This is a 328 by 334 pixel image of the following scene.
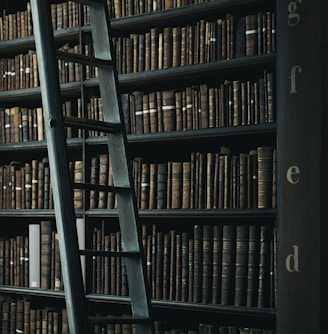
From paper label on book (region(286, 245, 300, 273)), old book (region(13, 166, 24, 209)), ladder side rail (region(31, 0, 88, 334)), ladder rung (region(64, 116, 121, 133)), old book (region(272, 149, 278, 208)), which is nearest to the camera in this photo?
ladder side rail (region(31, 0, 88, 334))

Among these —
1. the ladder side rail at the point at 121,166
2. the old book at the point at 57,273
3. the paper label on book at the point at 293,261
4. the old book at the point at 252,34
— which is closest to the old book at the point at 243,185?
the paper label on book at the point at 293,261

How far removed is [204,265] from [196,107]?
0.66 meters

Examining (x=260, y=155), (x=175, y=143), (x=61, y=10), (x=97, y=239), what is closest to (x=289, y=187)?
(x=260, y=155)

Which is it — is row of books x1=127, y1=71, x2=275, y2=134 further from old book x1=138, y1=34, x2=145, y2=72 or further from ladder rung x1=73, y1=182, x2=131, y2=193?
ladder rung x1=73, y1=182, x2=131, y2=193

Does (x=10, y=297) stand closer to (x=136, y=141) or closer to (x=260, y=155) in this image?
(x=136, y=141)

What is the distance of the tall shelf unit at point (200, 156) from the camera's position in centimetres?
312

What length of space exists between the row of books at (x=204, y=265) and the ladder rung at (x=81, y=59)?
92cm

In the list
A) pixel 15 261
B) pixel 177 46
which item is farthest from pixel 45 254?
pixel 177 46

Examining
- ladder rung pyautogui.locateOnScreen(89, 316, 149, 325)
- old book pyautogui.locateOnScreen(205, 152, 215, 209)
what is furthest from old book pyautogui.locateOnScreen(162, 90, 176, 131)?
ladder rung pyautogui.locateOnScreen(89, 316, 149, 325)

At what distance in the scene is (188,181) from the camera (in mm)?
3334

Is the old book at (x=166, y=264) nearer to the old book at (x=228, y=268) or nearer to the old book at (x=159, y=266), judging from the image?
the old book at (x=159, y=266)

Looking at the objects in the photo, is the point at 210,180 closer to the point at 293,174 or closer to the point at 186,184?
the point at 186,184

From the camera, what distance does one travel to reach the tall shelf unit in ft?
10.2

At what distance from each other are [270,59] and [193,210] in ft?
2.28
